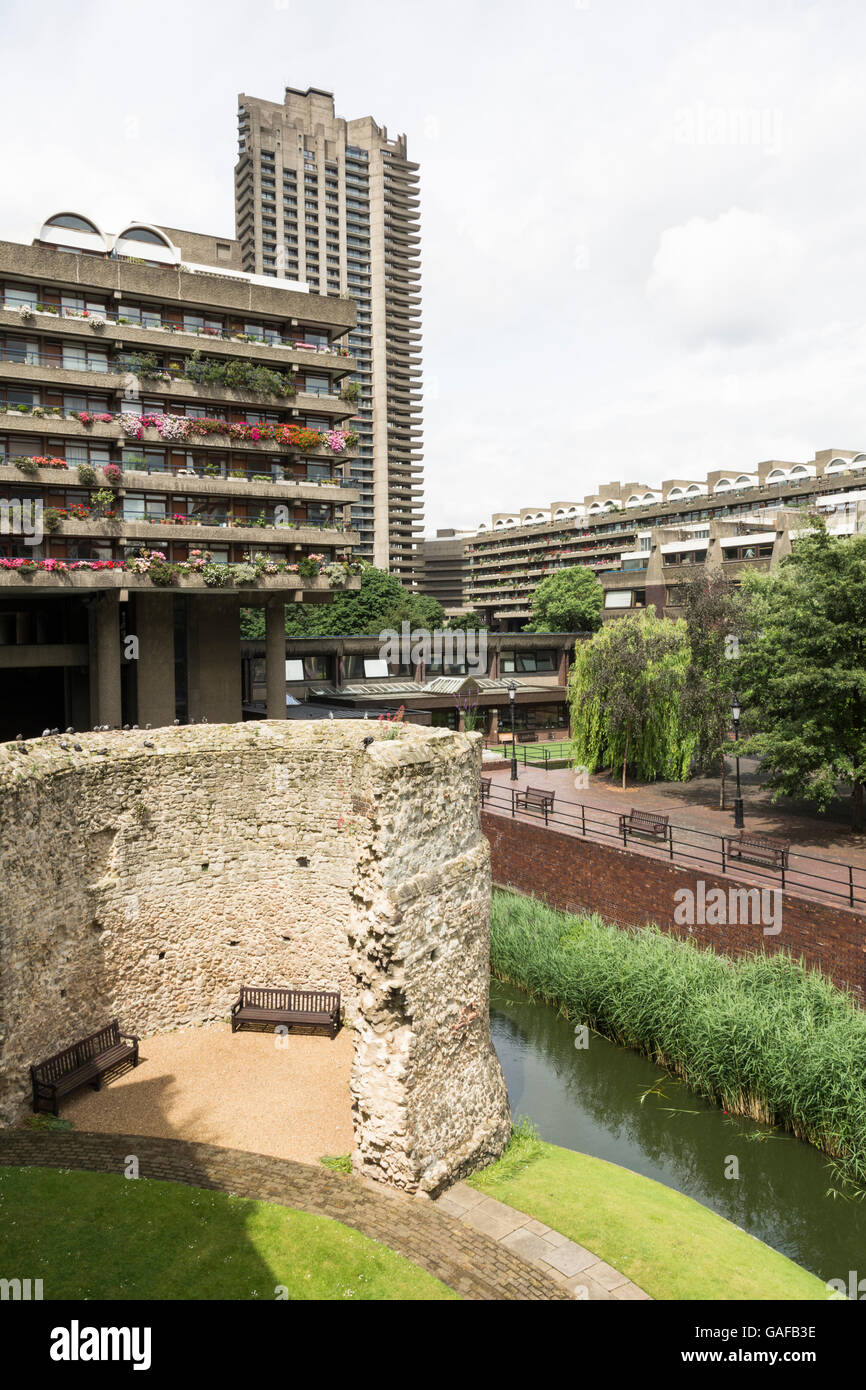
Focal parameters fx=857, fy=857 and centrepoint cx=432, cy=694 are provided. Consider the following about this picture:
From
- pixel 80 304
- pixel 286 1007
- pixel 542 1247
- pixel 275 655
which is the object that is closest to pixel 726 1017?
pixel 542 1247

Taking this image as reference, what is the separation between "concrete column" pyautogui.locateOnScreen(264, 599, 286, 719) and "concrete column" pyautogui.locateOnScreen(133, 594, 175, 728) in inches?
159

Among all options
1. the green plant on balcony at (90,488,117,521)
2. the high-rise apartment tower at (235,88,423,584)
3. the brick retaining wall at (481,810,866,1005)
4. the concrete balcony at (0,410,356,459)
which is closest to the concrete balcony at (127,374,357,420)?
the concrete balcony at (0,410,356,459)

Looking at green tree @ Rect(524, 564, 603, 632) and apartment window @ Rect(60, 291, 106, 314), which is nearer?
apartment window @ Rect(60, 291, 106, 314)

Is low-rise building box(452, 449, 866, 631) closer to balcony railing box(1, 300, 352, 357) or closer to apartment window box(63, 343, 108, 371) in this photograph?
balcony railing box(1, 300, 352, 357)

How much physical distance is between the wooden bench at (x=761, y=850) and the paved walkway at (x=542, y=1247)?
10.7m

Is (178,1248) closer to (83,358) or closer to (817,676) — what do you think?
(817,676)

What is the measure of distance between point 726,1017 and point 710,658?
1578 cm

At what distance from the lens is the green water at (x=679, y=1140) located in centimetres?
1266

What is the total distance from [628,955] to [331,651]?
33067 millimetres

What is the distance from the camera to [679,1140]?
14945 mm

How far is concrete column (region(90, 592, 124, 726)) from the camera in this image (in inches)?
1315

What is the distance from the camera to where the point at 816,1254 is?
12.1 m
